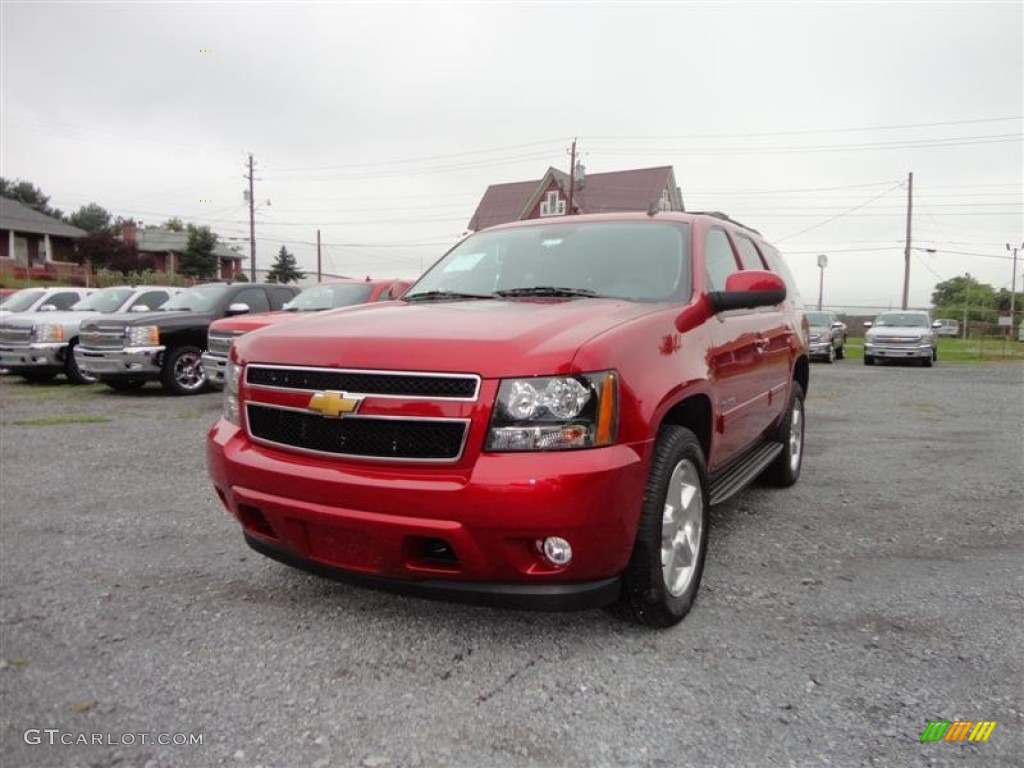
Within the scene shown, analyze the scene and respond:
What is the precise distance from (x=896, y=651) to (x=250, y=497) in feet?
8.50

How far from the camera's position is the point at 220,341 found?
379 inches

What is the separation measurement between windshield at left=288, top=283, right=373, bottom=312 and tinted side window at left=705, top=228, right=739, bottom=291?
22.2 feet

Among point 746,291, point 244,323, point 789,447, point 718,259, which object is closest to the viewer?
point 746,291

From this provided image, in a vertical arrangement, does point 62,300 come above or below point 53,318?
above

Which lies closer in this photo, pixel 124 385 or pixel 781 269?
pixel 781 269

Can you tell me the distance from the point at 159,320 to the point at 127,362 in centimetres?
76

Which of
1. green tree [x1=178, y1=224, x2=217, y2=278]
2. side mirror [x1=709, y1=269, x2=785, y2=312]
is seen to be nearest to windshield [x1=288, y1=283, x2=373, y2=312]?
side mirror [x1=709, y1=269, x2=785, y2=312]

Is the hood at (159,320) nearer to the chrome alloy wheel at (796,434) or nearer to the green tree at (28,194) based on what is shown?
the chrome alloy wheel at (796,434)

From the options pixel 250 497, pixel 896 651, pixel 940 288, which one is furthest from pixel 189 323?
pixel 940 288

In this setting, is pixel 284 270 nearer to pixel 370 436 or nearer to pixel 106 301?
pixel 106 301

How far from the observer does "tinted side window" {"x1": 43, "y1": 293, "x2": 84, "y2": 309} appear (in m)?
13.9

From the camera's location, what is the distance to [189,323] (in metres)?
10.9

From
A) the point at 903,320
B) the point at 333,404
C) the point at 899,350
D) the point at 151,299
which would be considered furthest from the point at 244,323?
the point at 903,320

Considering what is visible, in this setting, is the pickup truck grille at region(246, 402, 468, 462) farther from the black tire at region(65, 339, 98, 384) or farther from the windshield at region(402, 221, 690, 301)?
the black tire at region(65, 339, 98, 384)
